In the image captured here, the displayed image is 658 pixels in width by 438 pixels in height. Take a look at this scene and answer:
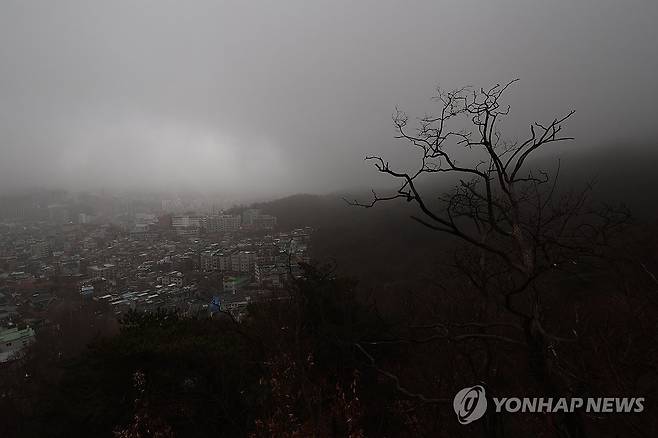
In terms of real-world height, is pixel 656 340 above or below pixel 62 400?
above

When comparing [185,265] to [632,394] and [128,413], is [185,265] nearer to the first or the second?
[128,413]

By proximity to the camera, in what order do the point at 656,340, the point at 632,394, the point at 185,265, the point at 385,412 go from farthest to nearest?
1. the point at 185,265
2. the point at 385,412
3. the point at 656,340
4. the point at 632,394

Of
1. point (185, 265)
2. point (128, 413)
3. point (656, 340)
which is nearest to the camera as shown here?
point (656, 340)

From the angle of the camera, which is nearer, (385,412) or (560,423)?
(560,423)

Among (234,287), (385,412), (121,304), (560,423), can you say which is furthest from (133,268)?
(560,423)

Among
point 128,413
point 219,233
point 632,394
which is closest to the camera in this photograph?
point 632,394

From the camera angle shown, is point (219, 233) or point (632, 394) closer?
point (632, 394)

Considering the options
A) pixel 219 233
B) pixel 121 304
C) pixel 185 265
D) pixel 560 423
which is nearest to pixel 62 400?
pixel 560 423

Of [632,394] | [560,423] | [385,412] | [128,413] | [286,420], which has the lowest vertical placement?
[385,412]

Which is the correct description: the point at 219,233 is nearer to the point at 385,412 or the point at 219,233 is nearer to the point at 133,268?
the point at 133,268
